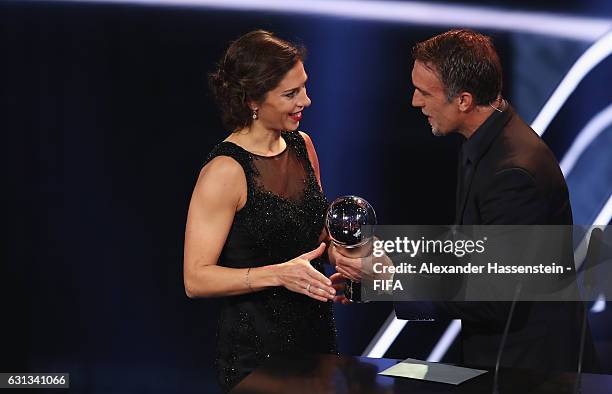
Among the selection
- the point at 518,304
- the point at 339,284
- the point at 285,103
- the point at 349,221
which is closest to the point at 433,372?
the point at 518,304

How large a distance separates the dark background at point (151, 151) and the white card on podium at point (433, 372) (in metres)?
1.99

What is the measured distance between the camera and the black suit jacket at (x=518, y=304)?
7.56 feet

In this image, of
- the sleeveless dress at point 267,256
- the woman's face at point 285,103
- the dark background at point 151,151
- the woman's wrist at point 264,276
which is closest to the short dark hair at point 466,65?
A: the woman's face at point 285,103

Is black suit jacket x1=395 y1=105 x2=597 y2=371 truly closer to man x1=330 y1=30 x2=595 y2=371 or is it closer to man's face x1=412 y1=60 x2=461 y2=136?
man x1=330 y1=30 x2=595 y2=371

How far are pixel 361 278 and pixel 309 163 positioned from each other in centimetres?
61

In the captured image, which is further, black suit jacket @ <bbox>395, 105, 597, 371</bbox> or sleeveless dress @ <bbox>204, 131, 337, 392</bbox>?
sleeveless dress @ <bbox>204, 131, 337, 392</bbox>

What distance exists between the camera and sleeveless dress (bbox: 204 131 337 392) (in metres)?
2.78

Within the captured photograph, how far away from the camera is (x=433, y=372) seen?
215 cm

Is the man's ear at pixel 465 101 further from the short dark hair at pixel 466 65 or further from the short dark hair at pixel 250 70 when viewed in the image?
the short dark hair at pixel 250 70

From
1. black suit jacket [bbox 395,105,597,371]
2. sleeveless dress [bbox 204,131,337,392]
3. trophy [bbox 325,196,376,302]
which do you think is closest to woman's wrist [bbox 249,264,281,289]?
sleeveless dress [bbox 204,131,337,392]

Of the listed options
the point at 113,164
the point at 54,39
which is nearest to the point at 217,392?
the point at 113,164

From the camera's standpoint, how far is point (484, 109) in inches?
101

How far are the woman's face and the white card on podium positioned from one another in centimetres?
94

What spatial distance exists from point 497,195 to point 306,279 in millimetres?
585
